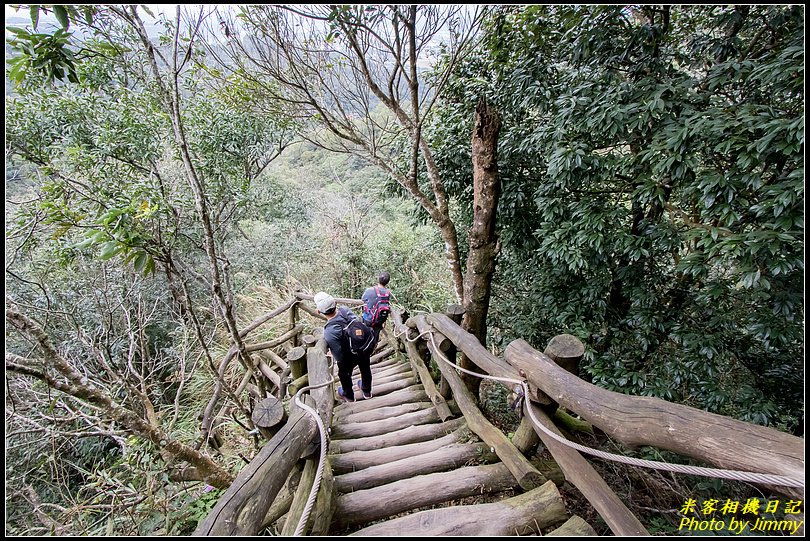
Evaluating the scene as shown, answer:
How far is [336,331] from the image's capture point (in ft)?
11.1

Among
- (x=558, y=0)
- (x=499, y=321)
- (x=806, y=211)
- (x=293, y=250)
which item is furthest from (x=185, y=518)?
(x=293, y=250)

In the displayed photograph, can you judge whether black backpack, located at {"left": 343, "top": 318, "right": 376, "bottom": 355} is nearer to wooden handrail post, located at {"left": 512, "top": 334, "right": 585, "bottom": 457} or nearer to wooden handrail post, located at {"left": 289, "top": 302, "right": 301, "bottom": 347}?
wooden handrail post, located at {"left": 512, "top": 334, "right": 585, "bottom": 457}

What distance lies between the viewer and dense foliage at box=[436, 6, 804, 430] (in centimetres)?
222

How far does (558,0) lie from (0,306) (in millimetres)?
4254

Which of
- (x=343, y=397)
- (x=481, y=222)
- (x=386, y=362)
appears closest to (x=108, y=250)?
(x=343, y=397)

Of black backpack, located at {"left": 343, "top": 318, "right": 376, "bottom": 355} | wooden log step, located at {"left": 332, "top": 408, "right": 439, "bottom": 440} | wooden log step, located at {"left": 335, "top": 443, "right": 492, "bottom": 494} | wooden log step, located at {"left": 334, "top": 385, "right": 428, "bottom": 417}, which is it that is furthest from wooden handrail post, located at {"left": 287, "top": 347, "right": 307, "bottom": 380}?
wooden log step, located at {"left": 335, "top": 443, "right": 492, "bottom": 494}

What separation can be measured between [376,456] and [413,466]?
361 millimetres

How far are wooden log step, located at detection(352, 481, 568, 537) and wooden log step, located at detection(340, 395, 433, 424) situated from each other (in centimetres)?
170

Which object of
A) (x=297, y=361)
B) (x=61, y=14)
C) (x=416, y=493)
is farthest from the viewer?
(x=297, y=361)

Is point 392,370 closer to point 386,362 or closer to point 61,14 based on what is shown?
point 386,362

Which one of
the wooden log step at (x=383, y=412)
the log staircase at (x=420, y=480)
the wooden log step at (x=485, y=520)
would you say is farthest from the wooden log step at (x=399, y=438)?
the wooden log step at (x=485, y=520)

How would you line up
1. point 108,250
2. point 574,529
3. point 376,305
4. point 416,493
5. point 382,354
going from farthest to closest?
point 382,354 < point 376,305 < point 416,493 < point 108,250 < point 574,529

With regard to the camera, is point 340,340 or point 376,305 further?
point 376,305

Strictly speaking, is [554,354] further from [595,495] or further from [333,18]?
[333,18]
